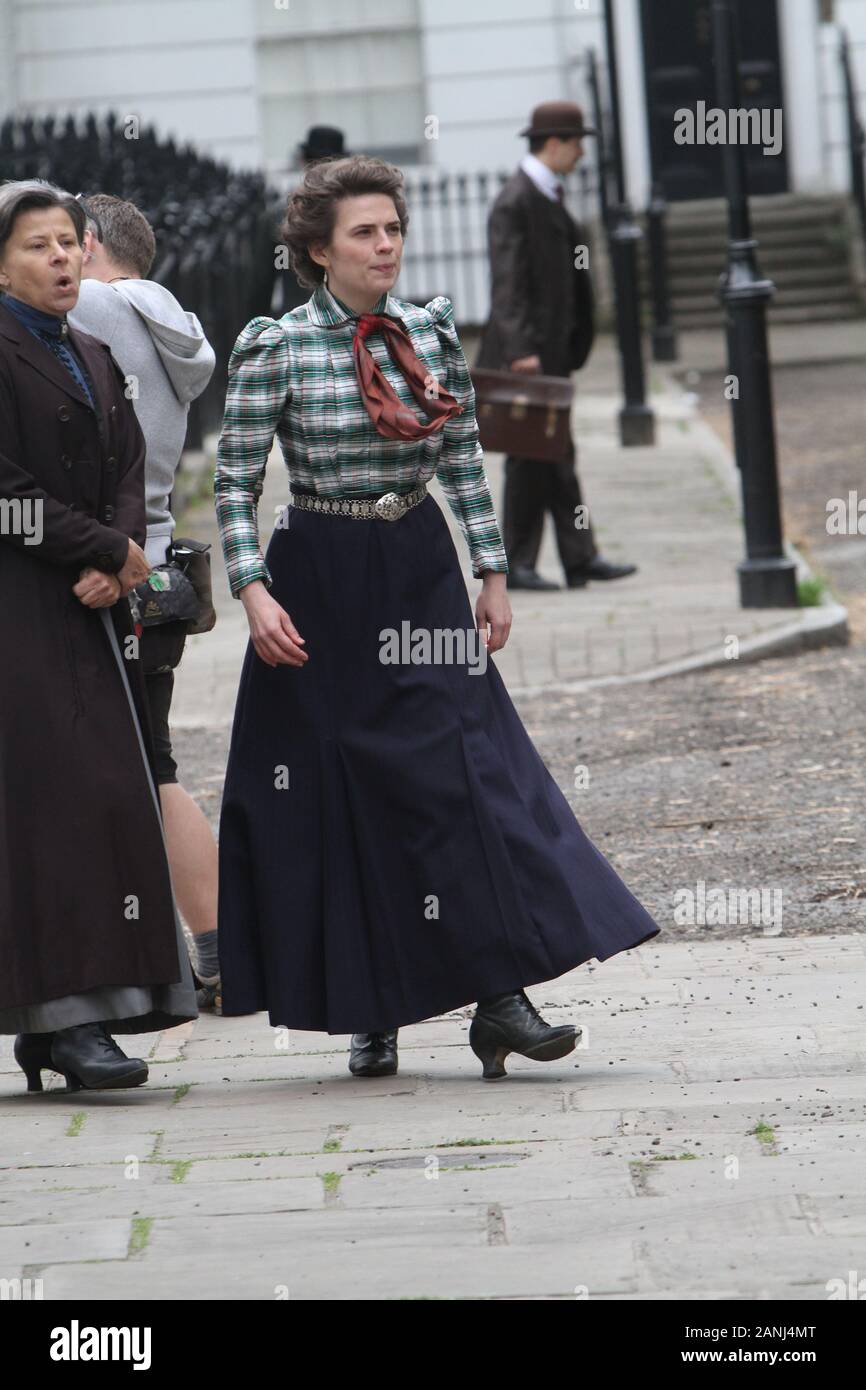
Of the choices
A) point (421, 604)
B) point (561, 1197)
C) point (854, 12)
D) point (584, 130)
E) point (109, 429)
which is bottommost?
point (561, 1197)

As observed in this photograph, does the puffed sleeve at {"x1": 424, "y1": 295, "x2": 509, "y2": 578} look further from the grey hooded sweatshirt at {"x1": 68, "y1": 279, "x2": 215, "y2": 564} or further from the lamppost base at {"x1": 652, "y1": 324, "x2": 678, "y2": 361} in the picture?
the lamppost base at {"x1": 652, "y1": 324, "x2": 678, "y2": 361}

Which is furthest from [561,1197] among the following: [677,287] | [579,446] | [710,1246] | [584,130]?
[677,287]

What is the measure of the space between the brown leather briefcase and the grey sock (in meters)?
4.96

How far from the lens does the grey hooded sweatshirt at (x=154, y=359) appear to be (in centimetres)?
520

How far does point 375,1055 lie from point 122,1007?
1.72 ft

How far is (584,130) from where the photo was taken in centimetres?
1088

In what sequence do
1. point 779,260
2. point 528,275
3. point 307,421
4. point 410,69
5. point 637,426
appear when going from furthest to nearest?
1. point 410,69
2. point 779,260
3. point 637,426
4. point 528,275
5. point 307,421

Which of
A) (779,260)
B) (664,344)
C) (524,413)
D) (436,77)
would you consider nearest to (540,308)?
(524,413)

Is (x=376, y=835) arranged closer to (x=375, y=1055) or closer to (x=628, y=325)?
(x=375, y=1055)

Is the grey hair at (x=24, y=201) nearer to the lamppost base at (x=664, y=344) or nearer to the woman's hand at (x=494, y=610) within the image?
the woman's hand at (x=494, y=610)

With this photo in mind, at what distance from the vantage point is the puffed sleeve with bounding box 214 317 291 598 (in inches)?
183

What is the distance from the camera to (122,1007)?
15.5ft
